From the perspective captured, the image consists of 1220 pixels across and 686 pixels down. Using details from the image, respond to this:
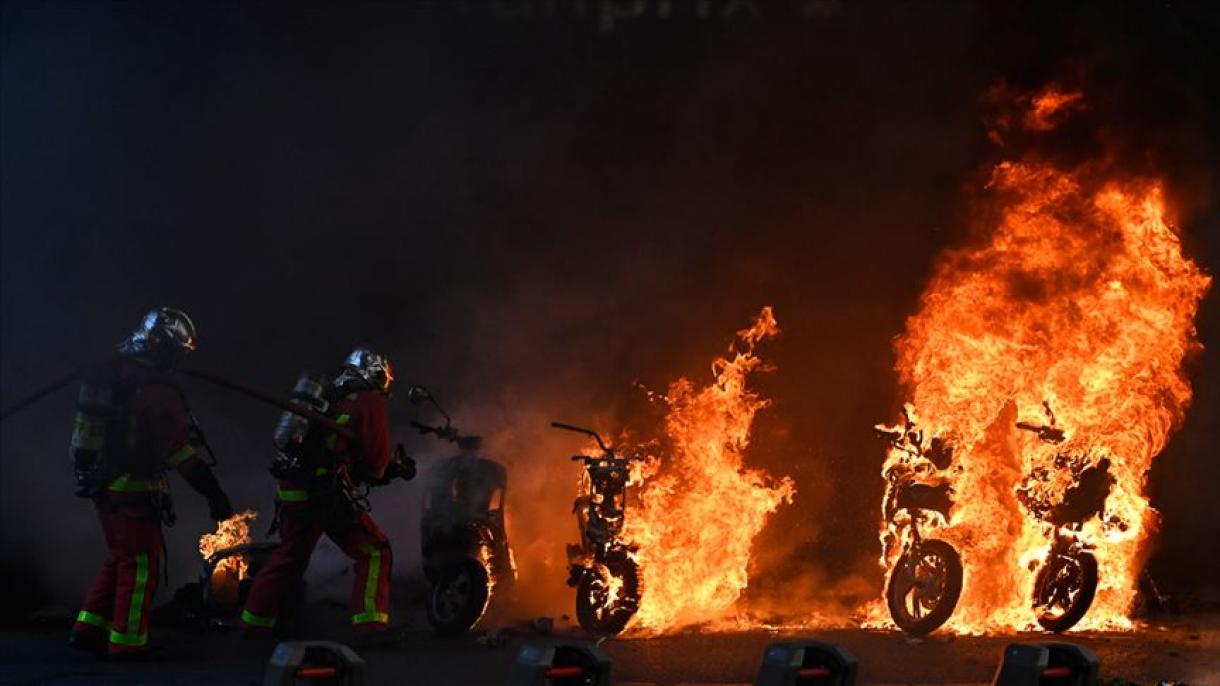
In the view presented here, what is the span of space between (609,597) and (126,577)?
11.8 ft

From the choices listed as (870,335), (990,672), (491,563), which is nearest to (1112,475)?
(990,672)

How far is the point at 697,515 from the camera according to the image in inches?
459

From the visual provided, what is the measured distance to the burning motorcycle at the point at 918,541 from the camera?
10727 millimetres

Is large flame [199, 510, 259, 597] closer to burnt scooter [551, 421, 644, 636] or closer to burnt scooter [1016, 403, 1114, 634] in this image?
burnt scooter [551, 421, 644, 636]

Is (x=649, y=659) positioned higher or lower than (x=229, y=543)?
lower

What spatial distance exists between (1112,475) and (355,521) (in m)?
6.29

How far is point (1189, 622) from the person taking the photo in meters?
11.9

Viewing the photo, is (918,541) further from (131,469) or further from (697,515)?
(131,469)

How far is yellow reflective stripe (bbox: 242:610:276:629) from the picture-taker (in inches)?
374

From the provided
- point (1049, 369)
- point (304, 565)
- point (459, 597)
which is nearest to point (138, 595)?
point (304, 565)

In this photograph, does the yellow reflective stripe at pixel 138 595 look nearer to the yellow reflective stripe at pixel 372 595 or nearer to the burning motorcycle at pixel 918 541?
the yellow reflective stripe at pixel 372 595

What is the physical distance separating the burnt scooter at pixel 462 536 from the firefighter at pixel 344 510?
76cm

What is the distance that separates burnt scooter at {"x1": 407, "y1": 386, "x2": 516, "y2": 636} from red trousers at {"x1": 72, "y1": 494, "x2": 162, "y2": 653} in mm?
2325

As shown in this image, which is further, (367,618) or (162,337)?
(367,618)
